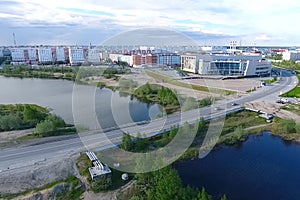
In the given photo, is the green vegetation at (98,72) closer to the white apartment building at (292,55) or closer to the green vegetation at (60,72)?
the green vegetation at (60,72)

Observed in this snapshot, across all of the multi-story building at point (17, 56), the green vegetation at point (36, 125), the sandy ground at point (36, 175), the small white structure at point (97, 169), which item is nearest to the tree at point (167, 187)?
the small white structure at point (97, 169)

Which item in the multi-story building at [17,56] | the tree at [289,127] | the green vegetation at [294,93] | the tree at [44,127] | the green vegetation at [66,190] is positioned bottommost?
the green vegetation at [66,190]

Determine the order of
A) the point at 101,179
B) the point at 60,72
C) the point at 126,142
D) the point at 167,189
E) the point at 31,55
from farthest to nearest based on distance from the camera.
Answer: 1. the point at 31,55
2. the point at 60,72
3. the point at 126,142
4. the point at 101,179
5. the point at 167,189

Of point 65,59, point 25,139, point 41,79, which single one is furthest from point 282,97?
point 65,59

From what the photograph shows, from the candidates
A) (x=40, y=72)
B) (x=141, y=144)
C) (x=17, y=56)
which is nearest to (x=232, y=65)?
(x=141, y=144)

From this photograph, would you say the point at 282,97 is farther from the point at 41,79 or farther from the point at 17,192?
the point at 41,79

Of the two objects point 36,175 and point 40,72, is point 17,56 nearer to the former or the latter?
point 40,72
